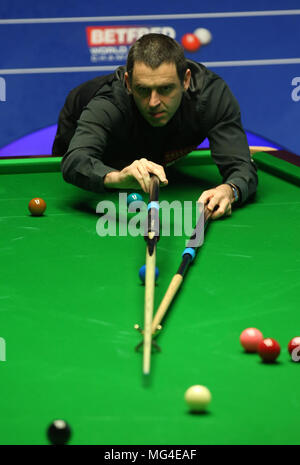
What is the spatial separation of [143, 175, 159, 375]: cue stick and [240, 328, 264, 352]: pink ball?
20 cm

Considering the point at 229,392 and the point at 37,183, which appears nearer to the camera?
the point at 229,392

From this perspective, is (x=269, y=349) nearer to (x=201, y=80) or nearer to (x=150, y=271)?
(x=150, y=271)

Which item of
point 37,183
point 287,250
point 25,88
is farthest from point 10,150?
point 287,250

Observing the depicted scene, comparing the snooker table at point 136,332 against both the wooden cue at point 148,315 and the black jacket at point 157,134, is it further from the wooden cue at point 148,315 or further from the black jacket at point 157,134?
the black jacket at point 157,134

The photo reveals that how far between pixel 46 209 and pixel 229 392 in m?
1.59

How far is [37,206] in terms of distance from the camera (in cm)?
256

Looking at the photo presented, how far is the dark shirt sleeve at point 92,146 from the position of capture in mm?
2742

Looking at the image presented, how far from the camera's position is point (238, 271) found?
6.53 feet

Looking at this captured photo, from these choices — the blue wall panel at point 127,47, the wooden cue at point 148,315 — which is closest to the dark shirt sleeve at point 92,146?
the wooden cue at point 148,315

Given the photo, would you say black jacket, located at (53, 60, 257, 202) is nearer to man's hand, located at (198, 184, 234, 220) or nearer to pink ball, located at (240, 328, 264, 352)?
man's hand, located at (198, 184, 234, 220)

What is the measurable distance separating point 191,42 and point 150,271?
153 inches

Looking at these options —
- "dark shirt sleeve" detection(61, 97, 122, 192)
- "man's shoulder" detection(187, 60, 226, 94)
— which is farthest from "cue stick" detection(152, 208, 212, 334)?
"man's shoulder" detection(187, 60, 226, 94)

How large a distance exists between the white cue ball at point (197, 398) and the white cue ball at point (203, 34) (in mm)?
4406

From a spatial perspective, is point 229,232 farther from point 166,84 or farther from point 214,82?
point 214,82
